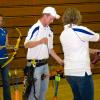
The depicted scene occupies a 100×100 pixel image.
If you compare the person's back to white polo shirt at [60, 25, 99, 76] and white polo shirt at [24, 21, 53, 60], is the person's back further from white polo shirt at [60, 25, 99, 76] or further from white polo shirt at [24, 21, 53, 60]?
white polo shirt at [24, 21, 53, 60]

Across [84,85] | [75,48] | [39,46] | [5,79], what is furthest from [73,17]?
[5,79]

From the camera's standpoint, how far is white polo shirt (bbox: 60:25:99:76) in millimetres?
3705

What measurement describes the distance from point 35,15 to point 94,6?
4.82ft

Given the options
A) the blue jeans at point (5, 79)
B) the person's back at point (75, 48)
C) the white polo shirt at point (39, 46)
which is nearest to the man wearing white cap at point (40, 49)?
the white polo shirt at point (39, 46)

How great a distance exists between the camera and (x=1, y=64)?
17.8 feet

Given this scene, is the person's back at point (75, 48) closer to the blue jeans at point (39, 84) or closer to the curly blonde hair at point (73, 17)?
the curly blonde hair at point (73, 17)

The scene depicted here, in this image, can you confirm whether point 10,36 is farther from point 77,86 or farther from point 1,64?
point 77,86

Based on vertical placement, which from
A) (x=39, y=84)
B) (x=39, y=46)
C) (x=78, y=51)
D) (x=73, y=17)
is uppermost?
(x=73, y=17)

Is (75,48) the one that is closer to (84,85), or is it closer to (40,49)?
(84,85)

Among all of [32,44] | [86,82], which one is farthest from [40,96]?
[86,82]

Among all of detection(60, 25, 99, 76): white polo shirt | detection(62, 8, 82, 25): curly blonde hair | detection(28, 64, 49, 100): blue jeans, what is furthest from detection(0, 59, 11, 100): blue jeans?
detection(62, 8, 82, 25): curly blonde hair

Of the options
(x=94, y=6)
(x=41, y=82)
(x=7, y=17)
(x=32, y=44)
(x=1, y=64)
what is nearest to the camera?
(x=32, y=44)

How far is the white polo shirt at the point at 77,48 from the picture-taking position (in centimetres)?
371

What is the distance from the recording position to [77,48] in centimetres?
372
